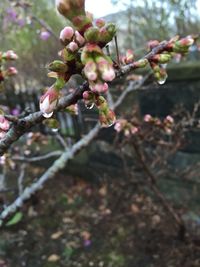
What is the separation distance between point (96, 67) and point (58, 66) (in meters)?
0.18

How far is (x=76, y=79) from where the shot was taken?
439 centimetres

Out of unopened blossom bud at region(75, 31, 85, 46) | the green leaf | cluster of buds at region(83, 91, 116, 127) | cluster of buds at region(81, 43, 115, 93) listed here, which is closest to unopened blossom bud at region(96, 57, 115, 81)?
cluster of buds at region(81, 43, 115, 93)

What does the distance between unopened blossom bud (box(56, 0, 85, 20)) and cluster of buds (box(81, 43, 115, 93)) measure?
6 cm

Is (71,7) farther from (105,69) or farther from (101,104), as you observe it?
(101,104)

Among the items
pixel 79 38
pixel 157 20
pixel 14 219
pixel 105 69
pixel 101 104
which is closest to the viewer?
pixel 105 69

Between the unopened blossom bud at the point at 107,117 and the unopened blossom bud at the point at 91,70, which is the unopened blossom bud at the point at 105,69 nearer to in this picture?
the unopened blossom bud at the point at 91,70

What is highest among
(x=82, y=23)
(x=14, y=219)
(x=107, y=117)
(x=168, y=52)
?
(x=82, y=23)

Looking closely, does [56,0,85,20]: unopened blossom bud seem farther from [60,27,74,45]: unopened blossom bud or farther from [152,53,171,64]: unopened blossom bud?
[152,53,171,64]: unopened blossom bud

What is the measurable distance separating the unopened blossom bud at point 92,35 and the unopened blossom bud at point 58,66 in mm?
123

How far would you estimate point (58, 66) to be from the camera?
0.93 meters

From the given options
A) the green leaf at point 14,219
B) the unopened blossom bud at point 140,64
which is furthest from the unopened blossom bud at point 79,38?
the green leaf at point 14,219

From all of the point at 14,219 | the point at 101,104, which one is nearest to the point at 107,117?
the point at 101,104

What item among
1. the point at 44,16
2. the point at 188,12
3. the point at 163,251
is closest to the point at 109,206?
the point at 163,251

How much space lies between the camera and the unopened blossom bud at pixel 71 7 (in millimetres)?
792
